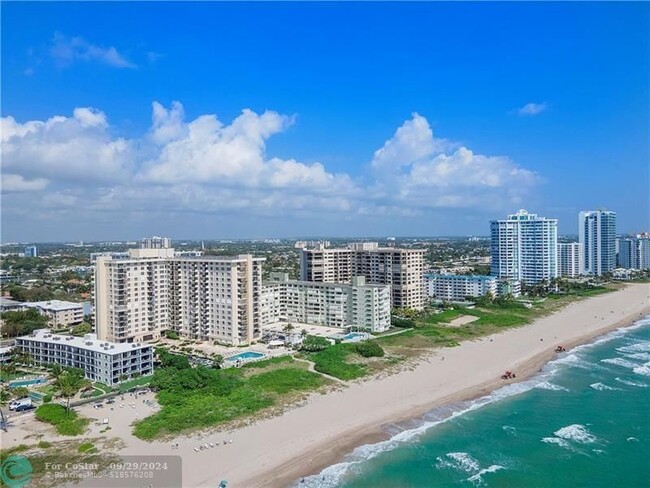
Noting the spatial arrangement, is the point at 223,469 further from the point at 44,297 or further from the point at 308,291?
the point at 44,297

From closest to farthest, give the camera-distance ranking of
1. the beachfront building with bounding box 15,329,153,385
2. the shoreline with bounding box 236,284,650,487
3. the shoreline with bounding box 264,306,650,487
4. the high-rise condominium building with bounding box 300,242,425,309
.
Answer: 1. the shoreline with bounding box 236,284,650,487
2. the shoreline with bounding box 264,306,650,487
3. the beachfront building with bounding box 15,329,153,385
4. the high-rise condominium building with bounding box 300,242,425,309

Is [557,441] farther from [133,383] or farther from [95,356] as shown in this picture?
[95,356]

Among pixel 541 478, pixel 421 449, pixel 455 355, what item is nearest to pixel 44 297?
pixel 455 355

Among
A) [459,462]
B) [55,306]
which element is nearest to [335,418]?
[459,462]

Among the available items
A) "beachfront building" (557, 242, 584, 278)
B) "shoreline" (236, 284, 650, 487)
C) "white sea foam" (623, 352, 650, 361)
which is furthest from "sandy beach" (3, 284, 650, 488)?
"beachfront building" (557, 242, 584, 278)

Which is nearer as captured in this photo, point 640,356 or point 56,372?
point 56,372

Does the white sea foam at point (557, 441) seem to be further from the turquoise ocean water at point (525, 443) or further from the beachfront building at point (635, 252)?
the beachfront building at point (635, 252)

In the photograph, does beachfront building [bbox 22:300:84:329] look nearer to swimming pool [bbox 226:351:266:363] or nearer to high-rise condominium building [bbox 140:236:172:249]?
high-rise condominium building [bbox 140:236:172:249]
